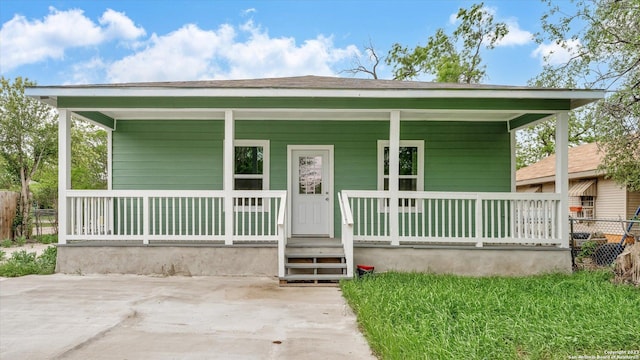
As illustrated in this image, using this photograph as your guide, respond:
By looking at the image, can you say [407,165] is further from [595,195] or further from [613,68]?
[595,195]

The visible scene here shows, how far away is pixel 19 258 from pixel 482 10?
23.1m

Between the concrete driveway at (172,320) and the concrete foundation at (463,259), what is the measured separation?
127cm

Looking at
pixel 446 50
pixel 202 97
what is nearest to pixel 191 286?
pixel 202 97

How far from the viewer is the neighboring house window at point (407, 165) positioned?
831 centimetres

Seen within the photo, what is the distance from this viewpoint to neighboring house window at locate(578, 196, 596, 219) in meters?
13.9

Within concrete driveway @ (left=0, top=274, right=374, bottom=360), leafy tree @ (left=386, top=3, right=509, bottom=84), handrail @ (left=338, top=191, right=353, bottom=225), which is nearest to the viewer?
concrete driveway @ (left=0, top=274, right=374, bottom=360)

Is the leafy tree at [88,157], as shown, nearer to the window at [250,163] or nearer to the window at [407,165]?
the window at [250,163]

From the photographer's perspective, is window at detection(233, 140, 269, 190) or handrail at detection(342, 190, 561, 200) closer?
handrail at detection(342, 190, 561, 200)

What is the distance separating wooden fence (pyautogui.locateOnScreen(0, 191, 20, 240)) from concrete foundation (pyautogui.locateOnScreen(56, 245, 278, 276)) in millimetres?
7652

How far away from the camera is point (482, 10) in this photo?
21766 millimetres

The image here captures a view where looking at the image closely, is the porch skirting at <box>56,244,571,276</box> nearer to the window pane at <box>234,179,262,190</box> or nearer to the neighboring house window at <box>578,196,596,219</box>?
the window pane at <box>234,179,262,190</box>

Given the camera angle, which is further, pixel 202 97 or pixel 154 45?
pixel 154 45

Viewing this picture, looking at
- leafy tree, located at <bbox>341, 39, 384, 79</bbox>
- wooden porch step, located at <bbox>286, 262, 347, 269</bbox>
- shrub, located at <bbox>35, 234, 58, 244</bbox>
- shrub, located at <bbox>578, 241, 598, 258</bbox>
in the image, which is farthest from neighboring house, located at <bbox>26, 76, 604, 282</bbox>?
leafy tree, located at <bbox>341, 39, 384, 79</bbox>

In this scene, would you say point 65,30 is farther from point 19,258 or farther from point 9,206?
point 19,258
